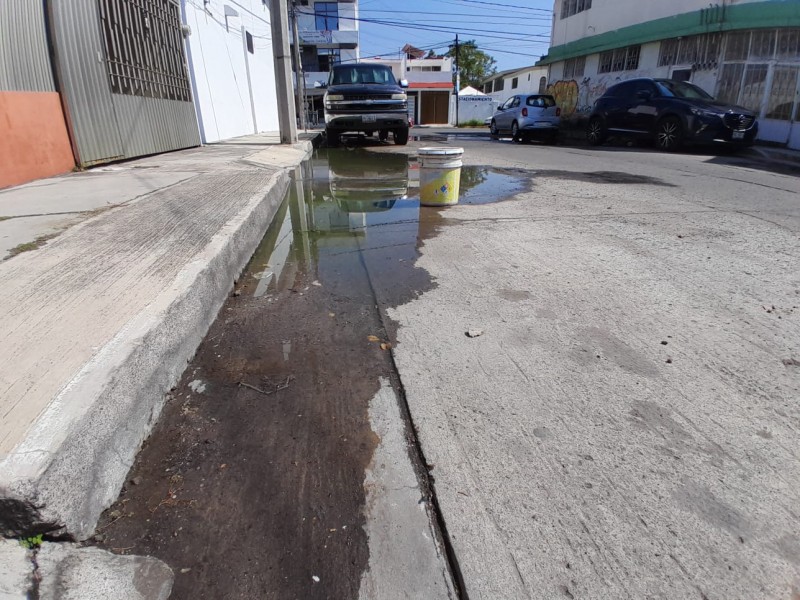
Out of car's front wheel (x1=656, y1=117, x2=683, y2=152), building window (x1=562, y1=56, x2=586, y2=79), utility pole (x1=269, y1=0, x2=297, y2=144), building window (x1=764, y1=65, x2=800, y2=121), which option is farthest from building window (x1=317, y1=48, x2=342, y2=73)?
building window (x1=764, y1=65, x2=800, y2=121)

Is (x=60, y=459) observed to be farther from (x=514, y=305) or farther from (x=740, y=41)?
(x=740, y=41)

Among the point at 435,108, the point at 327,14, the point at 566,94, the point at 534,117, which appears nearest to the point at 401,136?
the point at 534,117

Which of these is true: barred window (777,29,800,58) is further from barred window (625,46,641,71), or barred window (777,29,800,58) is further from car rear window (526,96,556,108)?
car rear window (526,96,556,108)

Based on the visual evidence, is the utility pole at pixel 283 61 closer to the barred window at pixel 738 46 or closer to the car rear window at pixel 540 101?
the car rear window at pixel 540 101

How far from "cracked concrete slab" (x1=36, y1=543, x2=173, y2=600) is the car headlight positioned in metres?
15.3

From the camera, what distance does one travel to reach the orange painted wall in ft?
19.2

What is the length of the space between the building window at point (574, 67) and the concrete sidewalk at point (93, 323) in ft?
82.0

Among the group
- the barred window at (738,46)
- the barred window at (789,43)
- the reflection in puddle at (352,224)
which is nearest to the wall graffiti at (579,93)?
the barred window at (738,46)

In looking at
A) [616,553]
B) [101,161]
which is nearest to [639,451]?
[616,553]

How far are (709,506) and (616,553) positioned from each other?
1.49ft

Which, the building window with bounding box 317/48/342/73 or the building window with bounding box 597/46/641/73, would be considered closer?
the building window with bounding box 597/46/641/73

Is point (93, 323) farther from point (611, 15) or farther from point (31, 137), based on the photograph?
point (611, 15)

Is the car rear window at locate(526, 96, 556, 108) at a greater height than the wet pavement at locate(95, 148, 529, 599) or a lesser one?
greater

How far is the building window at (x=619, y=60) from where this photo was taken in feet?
71.3
